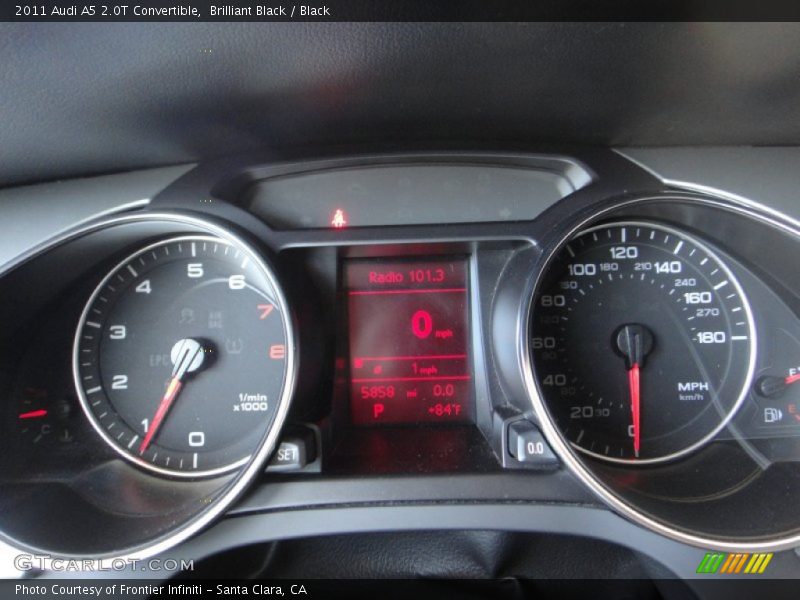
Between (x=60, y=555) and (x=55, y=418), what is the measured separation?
0.50m

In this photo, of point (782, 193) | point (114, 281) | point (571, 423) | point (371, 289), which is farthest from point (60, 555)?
point (782, 193)

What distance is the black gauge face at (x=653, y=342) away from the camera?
2020 millimetres

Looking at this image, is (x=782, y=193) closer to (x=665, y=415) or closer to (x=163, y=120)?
(x=665, y=415)

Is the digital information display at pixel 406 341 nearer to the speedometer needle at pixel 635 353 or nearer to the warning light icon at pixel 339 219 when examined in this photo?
the warning light icon at pixel 339 219

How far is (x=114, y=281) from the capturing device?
2059 millimetres

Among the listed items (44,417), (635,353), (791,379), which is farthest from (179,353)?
(791,379)

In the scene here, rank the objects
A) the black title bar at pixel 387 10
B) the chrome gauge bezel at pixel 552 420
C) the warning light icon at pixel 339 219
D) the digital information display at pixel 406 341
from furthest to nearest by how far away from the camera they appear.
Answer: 1. the digital information display at pixel 406 341
2. the warning light icon at pixel 339 219
3. the chrome gauge bezel at pixel 552 420
4. the black title bar at pixel 387 10

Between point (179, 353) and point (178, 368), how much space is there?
5 cm

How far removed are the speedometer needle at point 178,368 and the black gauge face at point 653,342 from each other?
1056 mm

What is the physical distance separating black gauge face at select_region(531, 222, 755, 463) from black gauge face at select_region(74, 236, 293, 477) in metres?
0.90

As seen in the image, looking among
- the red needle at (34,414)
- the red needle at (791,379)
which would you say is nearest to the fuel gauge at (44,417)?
the red needle at (34,414)

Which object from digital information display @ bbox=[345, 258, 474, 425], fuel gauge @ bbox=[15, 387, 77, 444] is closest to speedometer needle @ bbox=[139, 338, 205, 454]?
fuel gauge @ bbox=[15, 387, 77, 444]

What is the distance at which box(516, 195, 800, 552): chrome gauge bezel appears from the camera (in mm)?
1685

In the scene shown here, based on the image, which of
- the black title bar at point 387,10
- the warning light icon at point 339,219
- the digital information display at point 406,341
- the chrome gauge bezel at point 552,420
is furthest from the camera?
the digital information display at point 406,341
